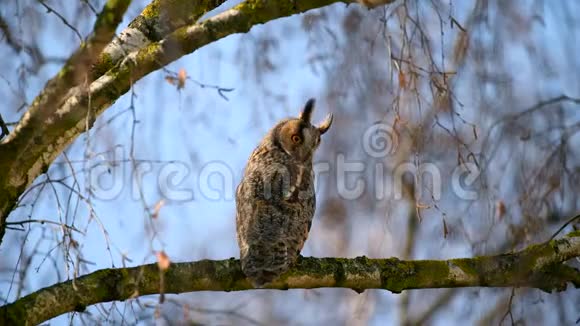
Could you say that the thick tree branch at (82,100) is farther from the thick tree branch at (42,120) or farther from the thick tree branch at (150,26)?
the thick tree branch at (150,26)

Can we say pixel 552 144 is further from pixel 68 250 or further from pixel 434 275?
pixel 68 250

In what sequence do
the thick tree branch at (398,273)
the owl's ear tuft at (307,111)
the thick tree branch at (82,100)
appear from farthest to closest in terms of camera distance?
the owl's ear tuft at (307,111)
the thick tree branch at (398,273)
the thick tree branch at (82,100)

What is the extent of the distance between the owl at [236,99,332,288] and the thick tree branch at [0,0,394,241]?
1181 millimetres

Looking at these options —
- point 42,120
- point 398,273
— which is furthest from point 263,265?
point 42,120

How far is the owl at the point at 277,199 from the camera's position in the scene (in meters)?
4.54

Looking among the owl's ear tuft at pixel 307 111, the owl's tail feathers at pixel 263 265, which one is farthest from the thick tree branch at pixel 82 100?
the owl's ear tuft at pixel 307 111

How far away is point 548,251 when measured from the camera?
4.55 m

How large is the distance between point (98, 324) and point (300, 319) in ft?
17.0

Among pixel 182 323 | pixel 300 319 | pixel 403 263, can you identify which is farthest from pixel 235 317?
pixel 300 319

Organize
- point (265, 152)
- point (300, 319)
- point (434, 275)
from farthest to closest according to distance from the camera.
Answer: point (300, 319) < point (265, 152) < point (434, 275)

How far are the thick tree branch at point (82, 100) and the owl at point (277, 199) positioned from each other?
1181mm

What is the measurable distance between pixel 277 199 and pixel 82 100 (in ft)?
5.77

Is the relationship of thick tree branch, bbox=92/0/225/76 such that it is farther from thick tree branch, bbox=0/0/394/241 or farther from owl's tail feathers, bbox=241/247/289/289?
owl's tail feathers, bbox=241/247/289/289

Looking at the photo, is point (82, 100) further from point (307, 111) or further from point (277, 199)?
point (307, 111)
